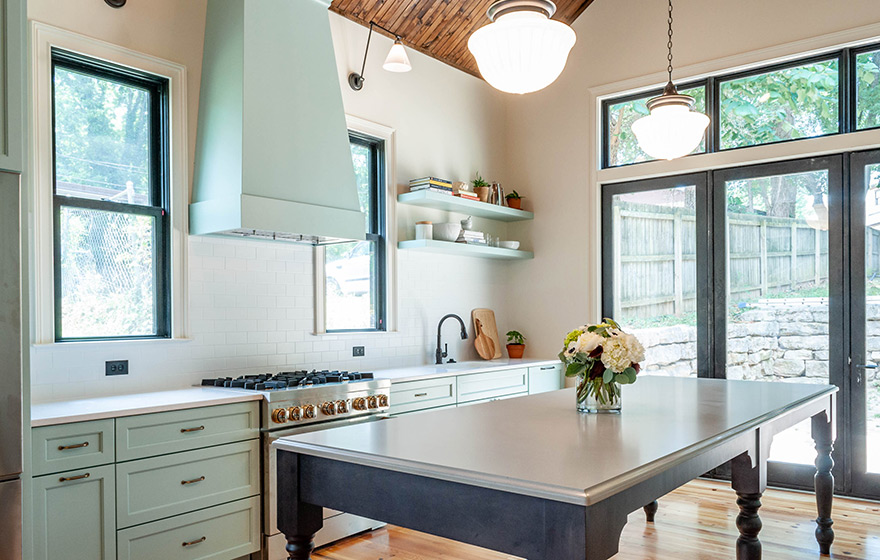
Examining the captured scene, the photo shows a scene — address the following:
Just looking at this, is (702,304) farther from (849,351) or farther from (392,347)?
(392,347)

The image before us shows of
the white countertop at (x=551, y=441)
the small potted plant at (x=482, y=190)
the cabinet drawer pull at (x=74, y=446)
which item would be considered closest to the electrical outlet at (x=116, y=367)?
the cabinet drawer pull at (x=74, y=446)

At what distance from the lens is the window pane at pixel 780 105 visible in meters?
4.91

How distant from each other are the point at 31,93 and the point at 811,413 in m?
4.05

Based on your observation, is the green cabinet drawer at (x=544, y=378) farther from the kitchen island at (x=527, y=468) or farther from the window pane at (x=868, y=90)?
the window pane at (x=868, y=90)

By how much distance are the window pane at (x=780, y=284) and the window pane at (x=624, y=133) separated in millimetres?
848

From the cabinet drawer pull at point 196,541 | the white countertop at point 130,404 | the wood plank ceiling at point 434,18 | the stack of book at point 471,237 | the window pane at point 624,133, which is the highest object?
the wood plank ceiling at point 434,18

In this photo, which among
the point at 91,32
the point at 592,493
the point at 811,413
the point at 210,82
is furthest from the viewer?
the point at 210,82

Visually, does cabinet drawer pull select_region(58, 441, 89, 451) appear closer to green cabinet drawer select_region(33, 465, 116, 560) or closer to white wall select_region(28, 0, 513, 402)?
green cabinet drawer select_region(33, 465, 116, 560)

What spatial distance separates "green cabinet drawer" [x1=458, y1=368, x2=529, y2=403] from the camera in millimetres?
4891

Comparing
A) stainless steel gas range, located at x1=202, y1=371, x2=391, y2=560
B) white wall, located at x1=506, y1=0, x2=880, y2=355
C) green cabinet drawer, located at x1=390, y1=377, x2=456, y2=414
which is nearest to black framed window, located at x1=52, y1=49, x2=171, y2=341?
Result: stainless steel gas range, located at x1=202, y1=371, x2=391, y2=560

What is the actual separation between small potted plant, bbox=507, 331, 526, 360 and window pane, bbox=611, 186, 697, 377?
2.86 feet

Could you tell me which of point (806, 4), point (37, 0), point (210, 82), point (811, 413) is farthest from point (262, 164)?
point (806, 4)

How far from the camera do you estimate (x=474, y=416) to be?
2586 millimetres

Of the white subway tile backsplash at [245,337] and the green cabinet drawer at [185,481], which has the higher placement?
the white subway tile backsplash at [245,337]
